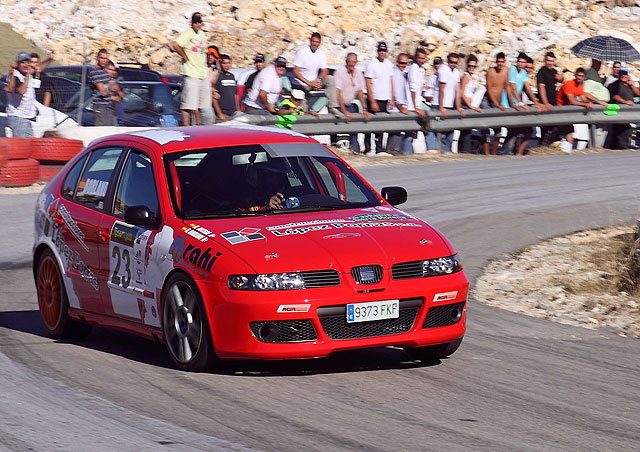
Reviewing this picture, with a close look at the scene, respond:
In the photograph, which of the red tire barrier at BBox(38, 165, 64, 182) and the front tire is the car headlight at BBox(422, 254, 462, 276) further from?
the red tire barrier at BBox(38, 165, 64, 182)

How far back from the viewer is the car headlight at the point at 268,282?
638cm

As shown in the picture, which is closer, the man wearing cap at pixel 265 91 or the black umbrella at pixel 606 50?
the man wearing cap at pixel 265 91

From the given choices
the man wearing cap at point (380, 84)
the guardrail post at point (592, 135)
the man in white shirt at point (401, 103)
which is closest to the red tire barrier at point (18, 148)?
the man wearing cap at point (380, 84)

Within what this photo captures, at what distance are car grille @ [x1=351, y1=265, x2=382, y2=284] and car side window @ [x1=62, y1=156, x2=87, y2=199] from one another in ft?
8.63

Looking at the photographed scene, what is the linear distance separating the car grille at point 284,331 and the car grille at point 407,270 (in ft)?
1.94

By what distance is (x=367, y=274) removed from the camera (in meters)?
6.52

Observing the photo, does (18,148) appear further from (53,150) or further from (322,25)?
(322,25)

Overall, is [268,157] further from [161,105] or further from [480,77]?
[480,77]

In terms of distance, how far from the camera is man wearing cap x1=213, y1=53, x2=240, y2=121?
61.1 feet

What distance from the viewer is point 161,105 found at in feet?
61.7

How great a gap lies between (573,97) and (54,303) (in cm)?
1596

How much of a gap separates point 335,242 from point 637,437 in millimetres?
2087

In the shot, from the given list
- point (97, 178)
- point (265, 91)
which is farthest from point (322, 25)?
point (97, 178)

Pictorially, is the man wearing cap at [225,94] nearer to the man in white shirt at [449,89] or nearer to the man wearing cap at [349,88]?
the man wearing cap at [349,88]
